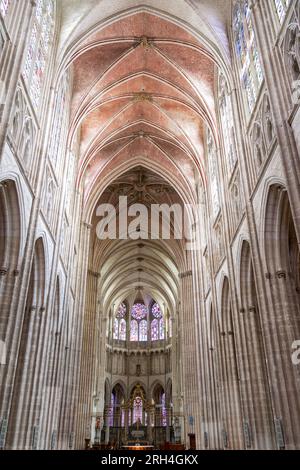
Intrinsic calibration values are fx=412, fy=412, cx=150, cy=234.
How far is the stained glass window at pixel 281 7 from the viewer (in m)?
11.3

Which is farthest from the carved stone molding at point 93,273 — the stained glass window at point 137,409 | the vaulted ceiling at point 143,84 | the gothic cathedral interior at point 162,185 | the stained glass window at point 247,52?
the stained glass window at point 137,409

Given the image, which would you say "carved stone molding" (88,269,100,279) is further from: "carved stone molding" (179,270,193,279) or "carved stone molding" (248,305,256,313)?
"carved stone molding" (248,305,256,313)

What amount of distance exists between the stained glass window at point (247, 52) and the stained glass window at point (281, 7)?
1810mm

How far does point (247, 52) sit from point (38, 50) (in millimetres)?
7655

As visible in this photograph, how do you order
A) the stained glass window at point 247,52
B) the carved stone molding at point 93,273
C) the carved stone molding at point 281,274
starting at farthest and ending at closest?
the carved stone molding at point 93,273, the stained glass window at point 247,52, the carved stone molding at point 281,274

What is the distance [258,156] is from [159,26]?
33.2 ft

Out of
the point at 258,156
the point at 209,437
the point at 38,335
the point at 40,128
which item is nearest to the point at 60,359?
the point at 38,335

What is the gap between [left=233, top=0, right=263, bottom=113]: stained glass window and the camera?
14.1m

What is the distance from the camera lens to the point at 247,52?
1523cm

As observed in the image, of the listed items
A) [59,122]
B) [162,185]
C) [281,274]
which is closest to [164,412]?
[162,185]

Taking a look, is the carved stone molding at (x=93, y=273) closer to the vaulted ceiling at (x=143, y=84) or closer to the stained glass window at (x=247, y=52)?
the vaulted ceiling at (x=143, y=84)

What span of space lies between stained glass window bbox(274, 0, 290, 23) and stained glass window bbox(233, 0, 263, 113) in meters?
1.81

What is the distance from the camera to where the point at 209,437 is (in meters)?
20.9

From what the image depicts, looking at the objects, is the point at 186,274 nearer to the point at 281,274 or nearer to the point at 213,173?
the point at 213,173
